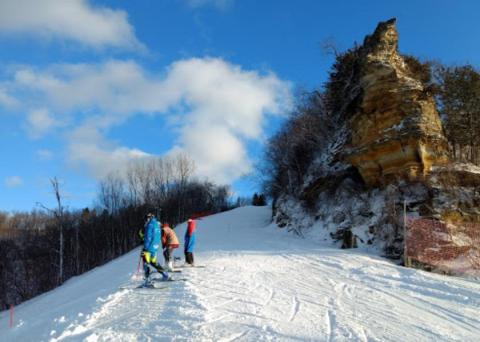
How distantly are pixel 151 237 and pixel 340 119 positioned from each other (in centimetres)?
1948

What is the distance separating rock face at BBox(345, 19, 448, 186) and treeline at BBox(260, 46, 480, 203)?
1341 millimetres

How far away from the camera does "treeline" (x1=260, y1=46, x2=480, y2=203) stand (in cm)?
2436

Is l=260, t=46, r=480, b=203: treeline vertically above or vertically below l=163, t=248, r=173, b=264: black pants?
above

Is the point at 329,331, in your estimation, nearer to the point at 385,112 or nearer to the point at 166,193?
the point at 385,112

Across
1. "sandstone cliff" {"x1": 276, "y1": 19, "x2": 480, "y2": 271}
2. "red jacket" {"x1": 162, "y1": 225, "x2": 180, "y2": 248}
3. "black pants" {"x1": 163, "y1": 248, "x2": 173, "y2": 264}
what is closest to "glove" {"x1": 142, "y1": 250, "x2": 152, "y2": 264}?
"black pants" {"x1": 163, "y1": 248, "x2": 173, "y2": 264}

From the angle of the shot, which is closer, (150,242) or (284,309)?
(284,309)

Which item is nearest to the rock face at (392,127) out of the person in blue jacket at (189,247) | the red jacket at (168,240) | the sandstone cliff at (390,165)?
the sandstone cliff at (390,165)

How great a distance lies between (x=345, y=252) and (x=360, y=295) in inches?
299

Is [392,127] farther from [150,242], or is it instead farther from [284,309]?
[284,309]

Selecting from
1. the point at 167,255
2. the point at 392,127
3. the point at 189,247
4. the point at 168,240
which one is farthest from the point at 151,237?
the point at 392,127

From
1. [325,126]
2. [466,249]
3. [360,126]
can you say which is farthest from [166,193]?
[466,249]

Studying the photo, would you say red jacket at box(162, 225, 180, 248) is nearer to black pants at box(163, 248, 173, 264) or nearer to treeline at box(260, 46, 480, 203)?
black pants at box(163, 248, 173, 264)

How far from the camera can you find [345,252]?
16594 mm

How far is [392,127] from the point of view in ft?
64.6
